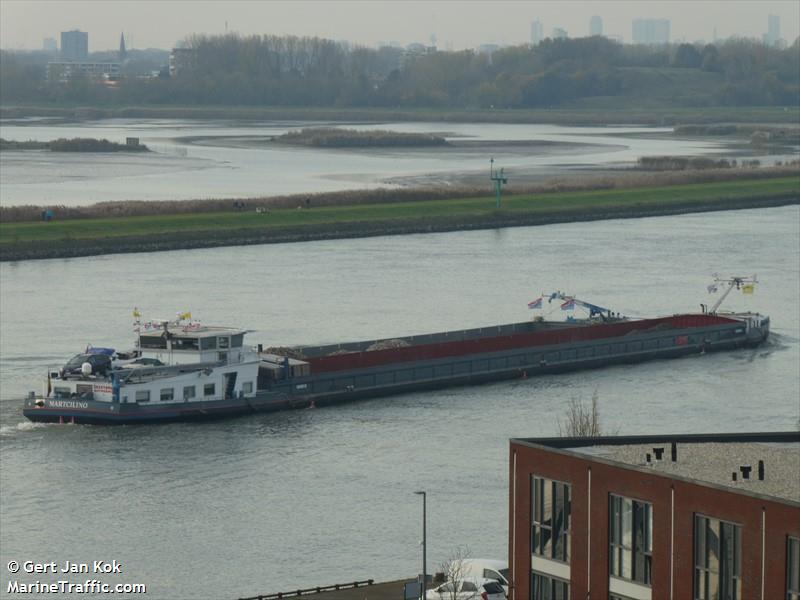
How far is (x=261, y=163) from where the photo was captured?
138 meters

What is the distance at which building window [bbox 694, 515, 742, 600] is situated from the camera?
2172 cm

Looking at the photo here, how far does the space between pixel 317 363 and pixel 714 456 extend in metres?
25.0

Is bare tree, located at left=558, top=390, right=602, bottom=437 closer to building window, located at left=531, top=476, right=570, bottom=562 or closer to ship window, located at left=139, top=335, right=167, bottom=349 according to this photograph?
building window, located at left=531, top=476, right=570, bottom=562

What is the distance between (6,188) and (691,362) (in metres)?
62.0

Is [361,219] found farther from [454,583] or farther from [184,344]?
[454,583]

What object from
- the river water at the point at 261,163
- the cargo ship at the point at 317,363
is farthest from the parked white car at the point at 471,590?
the river water at the point at 261,163

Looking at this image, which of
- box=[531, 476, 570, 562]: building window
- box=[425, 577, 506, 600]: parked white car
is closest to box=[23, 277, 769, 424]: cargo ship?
box=[425, 577, 506, 600]: parked white car

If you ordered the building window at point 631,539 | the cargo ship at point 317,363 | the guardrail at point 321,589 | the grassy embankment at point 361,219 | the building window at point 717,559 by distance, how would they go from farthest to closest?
the grassy embankment at point 361,219 < the cargo ship at point 317,363 < the guardrail at point 321,589 < the building window at point 631,539 < the building window at point 717,559

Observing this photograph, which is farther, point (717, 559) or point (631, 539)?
point (631, 539)

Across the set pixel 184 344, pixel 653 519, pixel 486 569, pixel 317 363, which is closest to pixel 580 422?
pixel 486 569

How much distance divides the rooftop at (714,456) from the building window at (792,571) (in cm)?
64

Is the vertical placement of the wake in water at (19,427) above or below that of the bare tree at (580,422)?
below

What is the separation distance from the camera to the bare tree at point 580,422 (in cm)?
3691

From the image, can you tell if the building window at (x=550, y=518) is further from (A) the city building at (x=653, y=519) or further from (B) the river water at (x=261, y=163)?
(B) the river water at (x=261, y=163)
